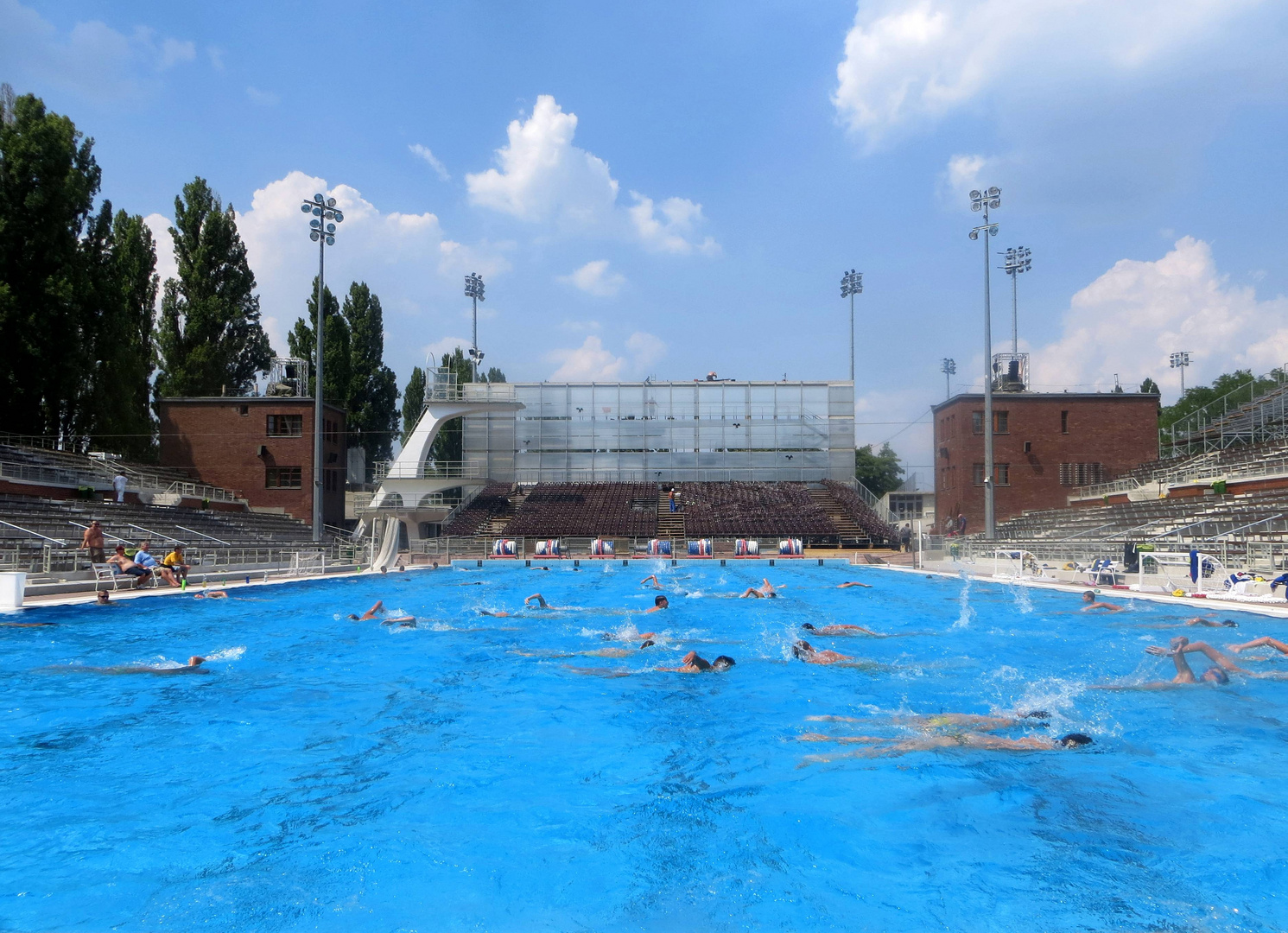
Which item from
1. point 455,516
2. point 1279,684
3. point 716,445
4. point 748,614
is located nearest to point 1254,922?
point 1279,684

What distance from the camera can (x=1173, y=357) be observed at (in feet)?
218

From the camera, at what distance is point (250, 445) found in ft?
116

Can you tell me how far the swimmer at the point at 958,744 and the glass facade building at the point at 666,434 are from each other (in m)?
40.2

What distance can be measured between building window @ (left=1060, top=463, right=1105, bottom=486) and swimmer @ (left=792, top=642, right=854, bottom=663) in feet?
109

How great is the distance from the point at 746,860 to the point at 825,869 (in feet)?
1.58

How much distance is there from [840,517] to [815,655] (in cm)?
2858

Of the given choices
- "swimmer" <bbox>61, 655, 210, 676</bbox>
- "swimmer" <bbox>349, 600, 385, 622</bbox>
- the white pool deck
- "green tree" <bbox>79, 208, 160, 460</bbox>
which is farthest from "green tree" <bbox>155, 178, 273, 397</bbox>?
"swimmer" <bbox>61, 655, 210, 676</bbox>

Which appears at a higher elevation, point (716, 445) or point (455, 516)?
point (716, 445)

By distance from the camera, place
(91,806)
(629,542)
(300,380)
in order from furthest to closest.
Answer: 1. (300,380)
2. (629,542)
3. (91,806)

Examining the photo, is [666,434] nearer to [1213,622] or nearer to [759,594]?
[759,594]

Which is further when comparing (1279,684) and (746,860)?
(1279,684)

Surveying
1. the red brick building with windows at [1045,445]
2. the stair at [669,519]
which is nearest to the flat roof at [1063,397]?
the red brick building with windows at [1045,445]

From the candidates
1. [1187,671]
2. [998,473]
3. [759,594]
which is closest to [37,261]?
[759,594]

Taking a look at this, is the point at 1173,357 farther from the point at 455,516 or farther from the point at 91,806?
the point at 91,806
